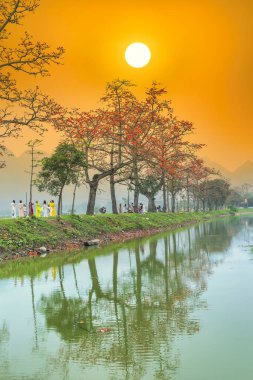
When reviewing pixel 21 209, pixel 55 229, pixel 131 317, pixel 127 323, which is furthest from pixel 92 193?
pixel 127 323

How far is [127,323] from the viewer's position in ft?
32.1

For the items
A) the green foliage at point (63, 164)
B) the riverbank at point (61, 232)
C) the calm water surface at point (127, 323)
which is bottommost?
the calm water surface at point (127, 323)

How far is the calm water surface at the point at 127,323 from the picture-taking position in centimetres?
714

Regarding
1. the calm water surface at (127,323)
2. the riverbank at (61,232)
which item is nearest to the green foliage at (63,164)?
the riverbank at (61,232)

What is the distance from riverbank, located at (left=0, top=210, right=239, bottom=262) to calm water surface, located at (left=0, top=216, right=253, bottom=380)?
595 cm

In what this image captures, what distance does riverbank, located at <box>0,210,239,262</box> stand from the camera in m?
24.3

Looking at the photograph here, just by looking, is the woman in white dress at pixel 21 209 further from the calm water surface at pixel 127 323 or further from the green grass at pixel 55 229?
the calm water surface at pixel 127 323

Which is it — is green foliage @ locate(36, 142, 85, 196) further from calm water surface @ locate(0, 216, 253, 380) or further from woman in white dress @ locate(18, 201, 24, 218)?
calm water surface @ locate(0, 216, 253, 380)

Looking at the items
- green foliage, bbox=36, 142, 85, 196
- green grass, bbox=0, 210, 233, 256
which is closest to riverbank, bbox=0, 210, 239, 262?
green grass, bbox=0, 210, 233, 256

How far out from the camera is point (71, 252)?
1007 inches

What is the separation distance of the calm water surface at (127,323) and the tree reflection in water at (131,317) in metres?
0.02

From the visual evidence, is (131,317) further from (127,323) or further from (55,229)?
(55,229)

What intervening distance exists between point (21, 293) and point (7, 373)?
672cm

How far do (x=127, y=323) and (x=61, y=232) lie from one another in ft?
67.3
